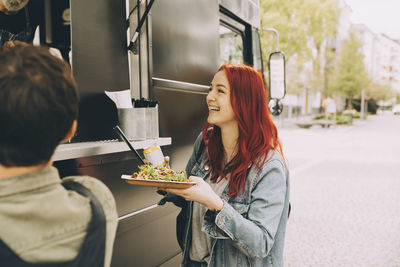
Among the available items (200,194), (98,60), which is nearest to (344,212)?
(200,194)

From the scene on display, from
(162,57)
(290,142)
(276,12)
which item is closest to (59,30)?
(162,57)

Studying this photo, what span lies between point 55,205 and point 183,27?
2.00 metres

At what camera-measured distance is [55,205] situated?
0.95 meters

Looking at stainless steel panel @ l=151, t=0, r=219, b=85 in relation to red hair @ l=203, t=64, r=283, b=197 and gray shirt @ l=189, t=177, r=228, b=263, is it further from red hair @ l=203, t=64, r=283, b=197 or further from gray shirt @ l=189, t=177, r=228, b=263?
gray shirt @ l=189, t=177, r=228, b=263

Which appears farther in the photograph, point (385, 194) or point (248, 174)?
point (385, 194)

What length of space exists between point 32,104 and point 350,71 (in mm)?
33374

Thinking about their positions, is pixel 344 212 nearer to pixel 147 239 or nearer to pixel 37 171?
pixel 147 239

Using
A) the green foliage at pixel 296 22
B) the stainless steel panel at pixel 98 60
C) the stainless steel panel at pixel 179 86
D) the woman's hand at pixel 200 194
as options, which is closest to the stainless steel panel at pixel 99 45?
the stainless steel panel at pixel 98 60

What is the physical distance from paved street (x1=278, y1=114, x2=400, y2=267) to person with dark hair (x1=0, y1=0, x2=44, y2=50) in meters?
3.72

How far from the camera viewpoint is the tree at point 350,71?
30.9m

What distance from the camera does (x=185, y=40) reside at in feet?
8.86

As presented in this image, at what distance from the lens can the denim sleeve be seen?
5.54ft

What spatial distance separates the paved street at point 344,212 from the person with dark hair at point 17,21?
3.72m

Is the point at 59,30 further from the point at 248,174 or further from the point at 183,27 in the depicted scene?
the point at 248,174
